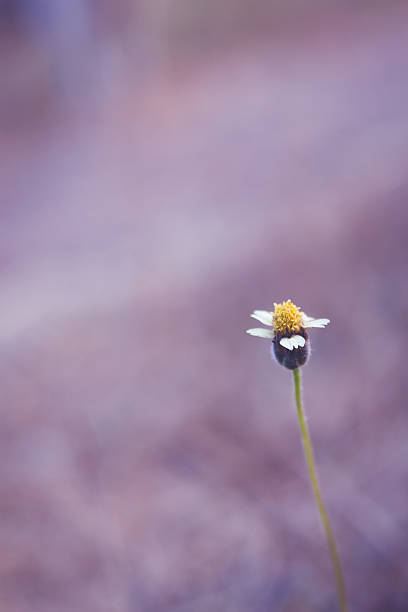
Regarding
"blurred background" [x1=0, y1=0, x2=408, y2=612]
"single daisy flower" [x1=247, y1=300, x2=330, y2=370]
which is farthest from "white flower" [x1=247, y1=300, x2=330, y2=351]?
"blurred background" [x1=0, y1=0, x2=408, y2=612]

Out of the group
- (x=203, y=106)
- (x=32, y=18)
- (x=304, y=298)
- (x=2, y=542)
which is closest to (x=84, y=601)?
(x=2, y=542)

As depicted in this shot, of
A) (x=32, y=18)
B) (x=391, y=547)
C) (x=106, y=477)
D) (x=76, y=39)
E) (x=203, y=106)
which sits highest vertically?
(x=32, y=18)

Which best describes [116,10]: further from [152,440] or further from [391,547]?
[391,547]

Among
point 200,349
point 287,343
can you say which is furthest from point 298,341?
point 200,349

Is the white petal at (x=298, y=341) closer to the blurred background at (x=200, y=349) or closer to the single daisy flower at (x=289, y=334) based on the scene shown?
the single daisy flower at (x=289, y=334)

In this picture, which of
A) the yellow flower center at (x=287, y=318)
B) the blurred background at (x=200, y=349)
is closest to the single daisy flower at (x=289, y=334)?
the yellow flower center at (x=287, y=318)
